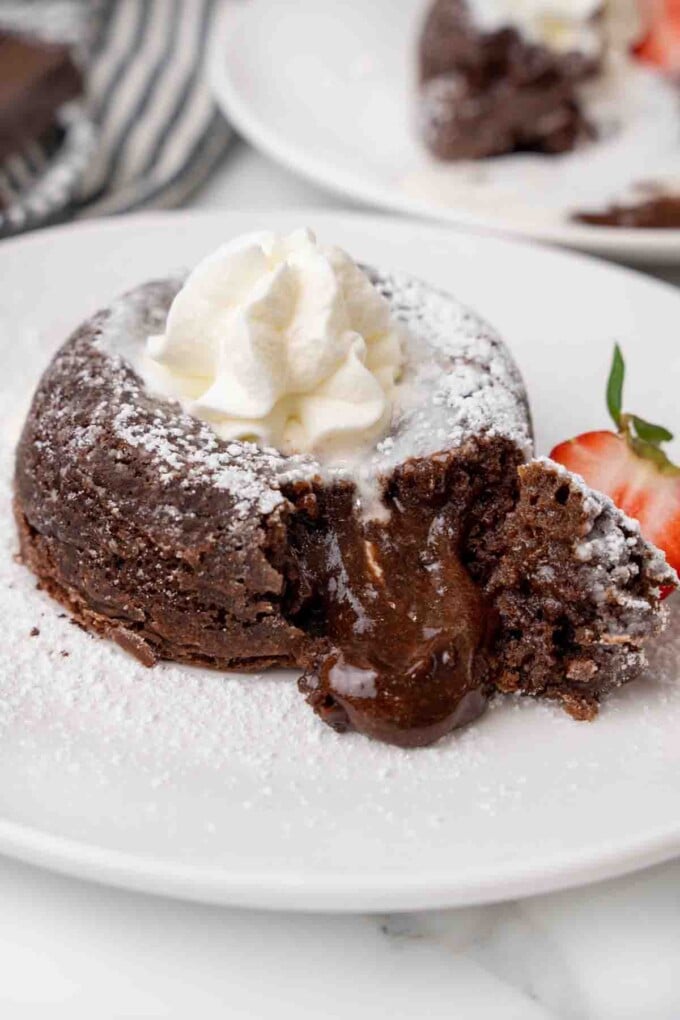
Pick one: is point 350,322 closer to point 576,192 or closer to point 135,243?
point 135,243

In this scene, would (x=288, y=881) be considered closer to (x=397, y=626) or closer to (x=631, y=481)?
(x=397, y=626)

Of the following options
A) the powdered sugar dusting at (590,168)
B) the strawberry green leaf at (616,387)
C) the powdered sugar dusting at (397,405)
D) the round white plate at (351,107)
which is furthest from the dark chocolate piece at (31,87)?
the strawberry green leaf at (616,387)

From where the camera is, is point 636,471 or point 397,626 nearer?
point 397,626

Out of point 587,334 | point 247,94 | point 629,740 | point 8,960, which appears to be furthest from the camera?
point 247,94

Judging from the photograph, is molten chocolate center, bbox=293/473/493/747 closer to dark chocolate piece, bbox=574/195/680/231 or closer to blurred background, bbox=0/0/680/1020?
blurred background, bbox=0/0/680/1020

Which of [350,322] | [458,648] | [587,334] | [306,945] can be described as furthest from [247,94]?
[306,945]

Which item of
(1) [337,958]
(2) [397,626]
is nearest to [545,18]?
(2) [397,626]
